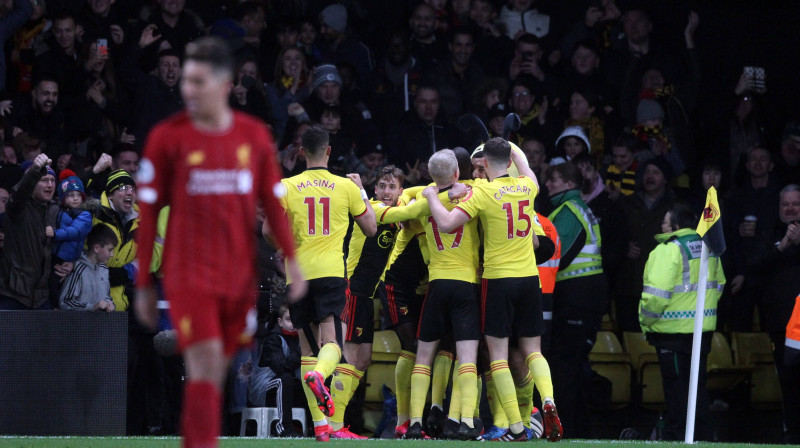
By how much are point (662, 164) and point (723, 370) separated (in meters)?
2.37

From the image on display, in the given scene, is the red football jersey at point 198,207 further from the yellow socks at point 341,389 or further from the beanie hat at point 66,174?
the beanie hat at point 66,174

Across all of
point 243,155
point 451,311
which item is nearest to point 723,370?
point 451,311

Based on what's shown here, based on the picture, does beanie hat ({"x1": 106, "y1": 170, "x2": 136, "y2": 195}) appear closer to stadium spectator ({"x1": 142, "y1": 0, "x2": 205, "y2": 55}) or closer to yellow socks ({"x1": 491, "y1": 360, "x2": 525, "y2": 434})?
stadium spectator ({"x1": 142, "y1": 0, "x2": 205, "y2": 55})

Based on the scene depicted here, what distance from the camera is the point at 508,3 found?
1591 cm

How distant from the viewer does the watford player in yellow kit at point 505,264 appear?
962 centimetres

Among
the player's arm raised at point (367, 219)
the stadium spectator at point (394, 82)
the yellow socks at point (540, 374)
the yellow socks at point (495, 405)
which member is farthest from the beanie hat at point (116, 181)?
the yellow socks at point (540, 374)

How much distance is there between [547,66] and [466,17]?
1231 millimetres

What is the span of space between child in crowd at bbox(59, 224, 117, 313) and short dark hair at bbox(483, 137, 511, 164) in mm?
3672

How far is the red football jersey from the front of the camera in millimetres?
5375

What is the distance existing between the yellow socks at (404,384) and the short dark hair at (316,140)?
6.98 ft

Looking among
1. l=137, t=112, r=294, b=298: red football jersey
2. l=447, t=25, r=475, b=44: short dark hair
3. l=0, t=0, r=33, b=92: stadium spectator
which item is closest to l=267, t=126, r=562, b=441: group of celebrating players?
l=137, t=112, r=294, b=298: red football jersey

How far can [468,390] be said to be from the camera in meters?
9.71

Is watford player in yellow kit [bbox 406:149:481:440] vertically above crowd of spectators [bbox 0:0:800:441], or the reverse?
crowd of spectators [bbox 0:0:800:441]

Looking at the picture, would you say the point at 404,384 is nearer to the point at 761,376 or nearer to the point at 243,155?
the point at 761,376
